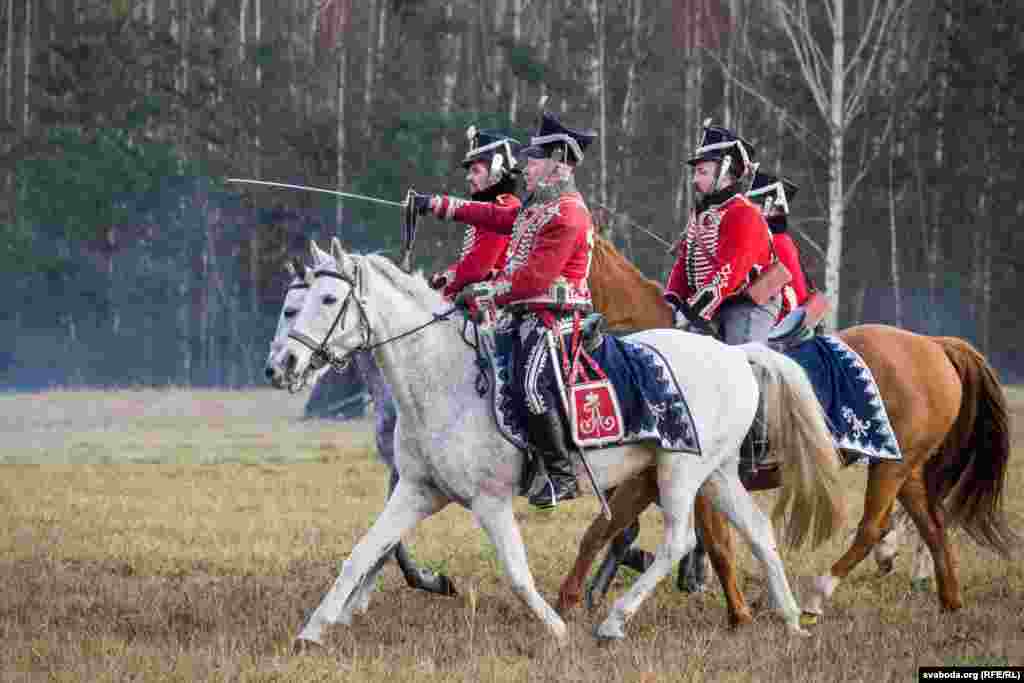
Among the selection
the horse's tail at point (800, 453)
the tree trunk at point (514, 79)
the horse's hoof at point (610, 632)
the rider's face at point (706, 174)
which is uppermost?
the tree trunk at point (514, 79)

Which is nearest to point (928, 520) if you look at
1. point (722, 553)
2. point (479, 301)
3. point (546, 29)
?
point (722, 553)

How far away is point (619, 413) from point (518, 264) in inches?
34.7

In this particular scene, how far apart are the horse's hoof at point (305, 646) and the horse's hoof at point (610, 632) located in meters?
1.34

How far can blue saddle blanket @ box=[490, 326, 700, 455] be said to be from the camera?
6.88m

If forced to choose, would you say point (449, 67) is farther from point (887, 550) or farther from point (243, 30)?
point (887, 550)

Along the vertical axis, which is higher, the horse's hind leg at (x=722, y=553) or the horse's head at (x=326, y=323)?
the horse's head at (x=326, y=323)

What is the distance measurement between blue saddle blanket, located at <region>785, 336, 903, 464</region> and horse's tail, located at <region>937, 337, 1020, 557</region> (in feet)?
2.90

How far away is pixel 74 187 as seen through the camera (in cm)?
2808

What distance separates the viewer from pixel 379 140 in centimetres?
2861

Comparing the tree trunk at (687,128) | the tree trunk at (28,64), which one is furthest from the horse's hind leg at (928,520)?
the tree trunk at (28,64)

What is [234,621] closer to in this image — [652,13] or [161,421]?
[161,421]

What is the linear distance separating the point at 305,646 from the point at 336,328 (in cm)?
149

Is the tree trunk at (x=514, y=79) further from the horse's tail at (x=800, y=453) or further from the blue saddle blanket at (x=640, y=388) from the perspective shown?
the blue saddle blanket at (x=640, y=388)

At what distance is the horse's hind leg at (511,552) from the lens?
21.8 feet
